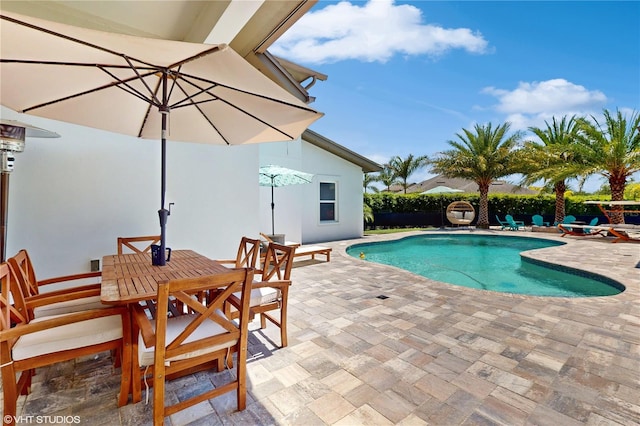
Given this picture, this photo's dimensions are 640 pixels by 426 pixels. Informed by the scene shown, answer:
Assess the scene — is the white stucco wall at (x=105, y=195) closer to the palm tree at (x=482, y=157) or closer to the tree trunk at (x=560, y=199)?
the palm tree at (x=482, y=157)

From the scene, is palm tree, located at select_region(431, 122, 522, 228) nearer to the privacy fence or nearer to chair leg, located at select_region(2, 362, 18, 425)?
the privacy fence

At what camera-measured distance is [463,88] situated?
18062 millimetres

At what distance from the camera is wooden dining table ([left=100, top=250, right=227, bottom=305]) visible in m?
2.11

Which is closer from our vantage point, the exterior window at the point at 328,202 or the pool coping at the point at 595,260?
the pool coping at the point at 595,260

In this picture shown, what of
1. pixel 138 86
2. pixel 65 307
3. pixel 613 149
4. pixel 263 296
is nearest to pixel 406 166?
pixel 613 149

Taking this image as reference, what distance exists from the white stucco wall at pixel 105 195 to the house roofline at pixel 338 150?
588 centimetres

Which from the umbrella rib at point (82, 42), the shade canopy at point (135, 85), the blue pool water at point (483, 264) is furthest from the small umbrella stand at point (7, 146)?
the blue pool water at point (483, 264)

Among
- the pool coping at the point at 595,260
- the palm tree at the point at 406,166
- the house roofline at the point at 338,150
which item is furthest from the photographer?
the palm tree at the point at 406,166

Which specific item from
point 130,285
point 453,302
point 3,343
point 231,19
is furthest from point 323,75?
point 3,343

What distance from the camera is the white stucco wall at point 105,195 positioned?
398 centimetres

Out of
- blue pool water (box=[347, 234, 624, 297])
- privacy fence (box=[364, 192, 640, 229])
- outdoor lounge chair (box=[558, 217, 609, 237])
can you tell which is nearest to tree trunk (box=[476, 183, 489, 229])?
privacy fence (box=[364, 192, 640, 229])

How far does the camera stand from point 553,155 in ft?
51.5

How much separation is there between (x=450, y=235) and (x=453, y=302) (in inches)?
437

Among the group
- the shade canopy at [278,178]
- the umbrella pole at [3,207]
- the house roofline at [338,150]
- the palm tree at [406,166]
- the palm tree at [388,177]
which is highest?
the palm tree at [406,166]
